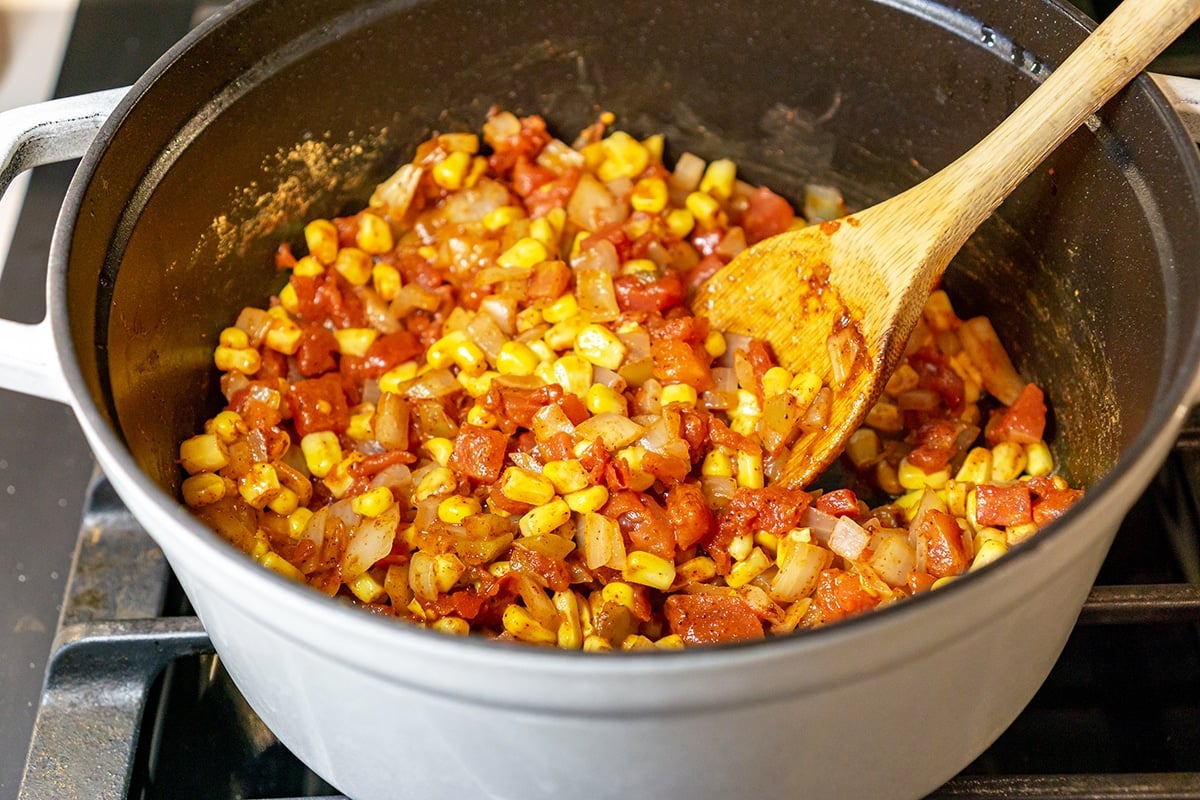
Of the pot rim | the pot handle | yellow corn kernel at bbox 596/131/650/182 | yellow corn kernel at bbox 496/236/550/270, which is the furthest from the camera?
yellow corn kernel at bbox 596/131/650/182

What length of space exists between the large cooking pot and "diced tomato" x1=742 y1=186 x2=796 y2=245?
2.4 inches

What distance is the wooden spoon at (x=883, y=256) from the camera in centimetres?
141

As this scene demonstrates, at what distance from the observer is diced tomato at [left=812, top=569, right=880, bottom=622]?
1.50 metres

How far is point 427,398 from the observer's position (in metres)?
1.85

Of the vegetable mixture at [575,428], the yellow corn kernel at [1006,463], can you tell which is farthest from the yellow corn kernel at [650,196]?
the yellow corn kernel at [1006,463]

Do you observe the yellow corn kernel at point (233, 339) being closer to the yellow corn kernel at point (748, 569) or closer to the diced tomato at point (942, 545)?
the yellow corn kernel at point (748, 569)

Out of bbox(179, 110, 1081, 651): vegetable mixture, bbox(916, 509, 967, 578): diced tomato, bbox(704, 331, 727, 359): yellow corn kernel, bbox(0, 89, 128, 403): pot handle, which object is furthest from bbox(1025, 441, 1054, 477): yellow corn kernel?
bbox(0, 89, 128, 403): pot handle

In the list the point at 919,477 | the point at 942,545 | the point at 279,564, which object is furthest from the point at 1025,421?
the point at 279,564

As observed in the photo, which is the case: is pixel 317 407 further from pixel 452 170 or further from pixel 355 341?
pixel 452 170

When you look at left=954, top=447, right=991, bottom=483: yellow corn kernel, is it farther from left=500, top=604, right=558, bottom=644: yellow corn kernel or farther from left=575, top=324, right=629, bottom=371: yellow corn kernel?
left=500, top=604, right=558, bottom=644: yellow corn kernel

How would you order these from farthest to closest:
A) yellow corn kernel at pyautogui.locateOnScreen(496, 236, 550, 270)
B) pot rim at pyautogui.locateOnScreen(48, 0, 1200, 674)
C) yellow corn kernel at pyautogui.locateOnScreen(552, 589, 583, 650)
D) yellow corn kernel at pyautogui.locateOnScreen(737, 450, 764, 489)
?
1. yellow corn kernel at pyautogui.locateOnScreen(496, 236, 550, 270)
2. yellow corn kernel at pyautogui.locateOnScreen(737, 450, 764, 489)
3. yellow corn kernel at pyautogui.locateOnScreen(552, 589, 583, 650)
4. pot rim at pyautogui.locateOnScreen(48, 0, 1200, 674)

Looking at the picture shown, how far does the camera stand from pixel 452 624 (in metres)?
1.51

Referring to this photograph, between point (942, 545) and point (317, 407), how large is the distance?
3.30ft

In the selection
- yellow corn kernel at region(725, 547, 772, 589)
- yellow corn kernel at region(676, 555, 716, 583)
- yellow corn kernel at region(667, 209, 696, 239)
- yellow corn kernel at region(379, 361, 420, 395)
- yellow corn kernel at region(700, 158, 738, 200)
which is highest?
yellow corn kernel at region(700, 158, 738, 200)
